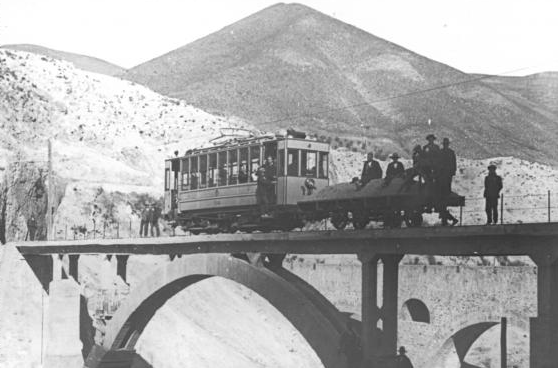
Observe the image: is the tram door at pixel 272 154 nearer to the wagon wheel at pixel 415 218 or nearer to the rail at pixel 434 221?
the wagon wheel at pixel 415 218

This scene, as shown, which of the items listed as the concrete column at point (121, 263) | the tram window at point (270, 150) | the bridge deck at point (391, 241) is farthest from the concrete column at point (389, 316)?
the concrete column at point (121, 263)

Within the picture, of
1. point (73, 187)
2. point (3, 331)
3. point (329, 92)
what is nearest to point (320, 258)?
point (73, 187)

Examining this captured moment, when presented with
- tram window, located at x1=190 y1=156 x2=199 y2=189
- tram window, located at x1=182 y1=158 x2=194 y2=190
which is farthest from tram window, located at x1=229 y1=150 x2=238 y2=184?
tram window, located at x1=182 y1=158 x2=194 y2=190

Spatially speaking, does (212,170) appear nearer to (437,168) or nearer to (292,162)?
(292,162)

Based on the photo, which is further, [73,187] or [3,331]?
[73,187]

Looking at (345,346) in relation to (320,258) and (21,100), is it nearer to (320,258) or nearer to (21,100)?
(320,258)

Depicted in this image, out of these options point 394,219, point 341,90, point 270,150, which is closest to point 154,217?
point 270,150

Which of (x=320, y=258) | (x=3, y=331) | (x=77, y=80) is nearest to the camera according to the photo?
(x=3, y=331)
